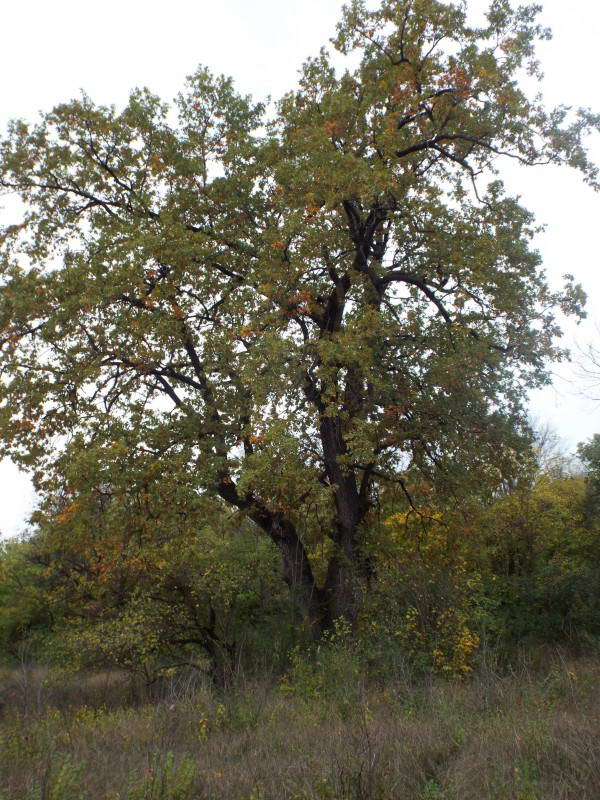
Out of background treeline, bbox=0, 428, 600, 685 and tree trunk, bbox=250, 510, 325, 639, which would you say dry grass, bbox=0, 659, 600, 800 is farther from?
tree trunk, bbox=250, 510, 325, 639

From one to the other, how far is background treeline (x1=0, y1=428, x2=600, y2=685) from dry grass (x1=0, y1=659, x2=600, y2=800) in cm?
139

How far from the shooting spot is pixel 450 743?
5926 millimetres

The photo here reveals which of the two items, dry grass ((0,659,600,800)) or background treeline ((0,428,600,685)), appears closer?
dry grass ((0,659,600,800))

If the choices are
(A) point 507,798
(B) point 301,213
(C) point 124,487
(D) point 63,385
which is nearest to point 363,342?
(B) point 301,213

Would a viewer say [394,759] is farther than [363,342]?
No

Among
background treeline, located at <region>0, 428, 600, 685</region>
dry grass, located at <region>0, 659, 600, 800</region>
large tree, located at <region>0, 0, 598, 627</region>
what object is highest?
large tree, located at <region>0, 0, 598, 627</region>

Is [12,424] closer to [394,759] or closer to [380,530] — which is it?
[380,530]

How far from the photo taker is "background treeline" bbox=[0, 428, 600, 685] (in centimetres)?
1137

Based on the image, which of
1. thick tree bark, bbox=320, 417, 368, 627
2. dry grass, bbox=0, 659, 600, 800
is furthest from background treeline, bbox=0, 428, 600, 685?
dry grass, bbox=0, 659, 600, 800

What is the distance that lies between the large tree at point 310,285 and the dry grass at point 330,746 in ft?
13.1

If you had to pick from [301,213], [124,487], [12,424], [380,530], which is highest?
[301,213]

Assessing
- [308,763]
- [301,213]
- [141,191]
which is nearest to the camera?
[308,763]

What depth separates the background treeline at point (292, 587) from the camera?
37.3 feet

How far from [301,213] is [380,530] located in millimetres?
6912
